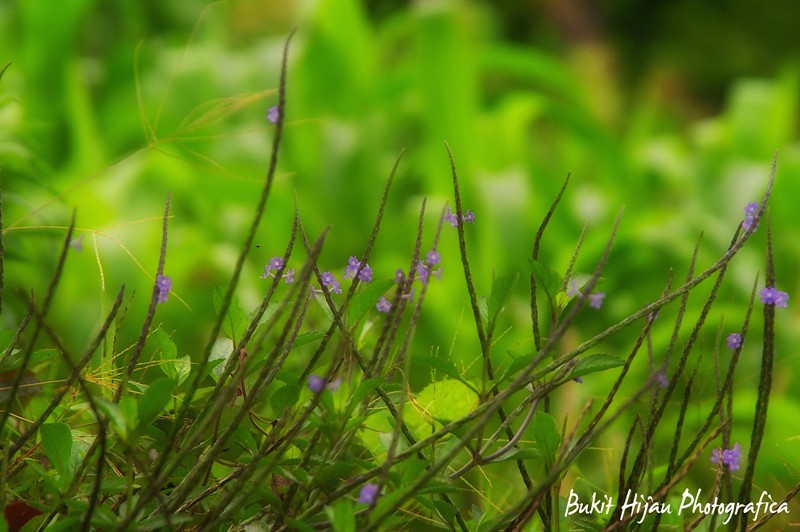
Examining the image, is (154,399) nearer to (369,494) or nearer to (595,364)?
(369,494)

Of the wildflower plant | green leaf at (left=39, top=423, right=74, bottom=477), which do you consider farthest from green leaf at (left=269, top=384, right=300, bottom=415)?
green leaf at (left=39, top=423, right=74, bottom=477)

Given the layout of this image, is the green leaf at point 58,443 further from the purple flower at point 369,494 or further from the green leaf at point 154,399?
the purple flower at point 369,494

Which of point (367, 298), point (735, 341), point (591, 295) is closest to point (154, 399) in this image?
point (367, 298)

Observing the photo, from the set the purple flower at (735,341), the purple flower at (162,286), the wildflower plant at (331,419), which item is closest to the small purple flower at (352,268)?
the wildflower plant at (331,419)

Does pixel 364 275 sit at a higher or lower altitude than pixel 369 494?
higher

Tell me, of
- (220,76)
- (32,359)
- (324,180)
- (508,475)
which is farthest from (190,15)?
(32,359)

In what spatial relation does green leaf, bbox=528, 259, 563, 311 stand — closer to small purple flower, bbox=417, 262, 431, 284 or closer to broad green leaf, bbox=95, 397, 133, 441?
small purple flower, bbox=417, 262, 431, 284

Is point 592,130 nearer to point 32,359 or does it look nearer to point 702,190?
point 702,190
